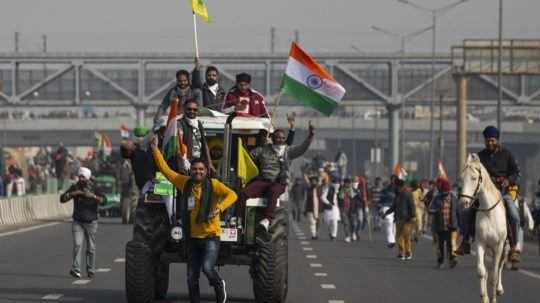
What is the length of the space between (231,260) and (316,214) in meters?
23.6

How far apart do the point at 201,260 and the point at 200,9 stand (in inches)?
314

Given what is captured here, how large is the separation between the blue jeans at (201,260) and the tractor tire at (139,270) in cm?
159

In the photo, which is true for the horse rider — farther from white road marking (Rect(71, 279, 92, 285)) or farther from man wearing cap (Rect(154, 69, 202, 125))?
white road marking (Rect(71, 279, 92, 285))

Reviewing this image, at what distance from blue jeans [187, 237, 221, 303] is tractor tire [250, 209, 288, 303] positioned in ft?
6.09

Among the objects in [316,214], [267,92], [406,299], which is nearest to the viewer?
[406,299]

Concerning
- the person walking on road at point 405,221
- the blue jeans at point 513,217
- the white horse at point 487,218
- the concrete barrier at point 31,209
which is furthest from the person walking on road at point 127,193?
the white horse at point 487,218

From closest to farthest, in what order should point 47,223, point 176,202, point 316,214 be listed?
point 176,202 → point 316,214 → point 47,223

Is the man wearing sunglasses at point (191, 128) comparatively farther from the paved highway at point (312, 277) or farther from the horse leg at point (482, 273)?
the horse leg at point (482, 273)

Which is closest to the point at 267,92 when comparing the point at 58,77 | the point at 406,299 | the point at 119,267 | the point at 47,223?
the point at 58,77

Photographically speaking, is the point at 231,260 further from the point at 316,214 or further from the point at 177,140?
the point at 316,214

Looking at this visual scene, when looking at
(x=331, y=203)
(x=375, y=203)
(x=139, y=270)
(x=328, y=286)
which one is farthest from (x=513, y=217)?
(x=375, y=203)

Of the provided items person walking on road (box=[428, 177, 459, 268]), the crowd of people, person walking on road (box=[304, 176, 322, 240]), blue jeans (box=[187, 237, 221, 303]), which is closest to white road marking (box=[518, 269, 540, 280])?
the crowd of people

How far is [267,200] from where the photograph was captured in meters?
18.4

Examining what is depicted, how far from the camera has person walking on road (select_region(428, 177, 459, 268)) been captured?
1149 inches
